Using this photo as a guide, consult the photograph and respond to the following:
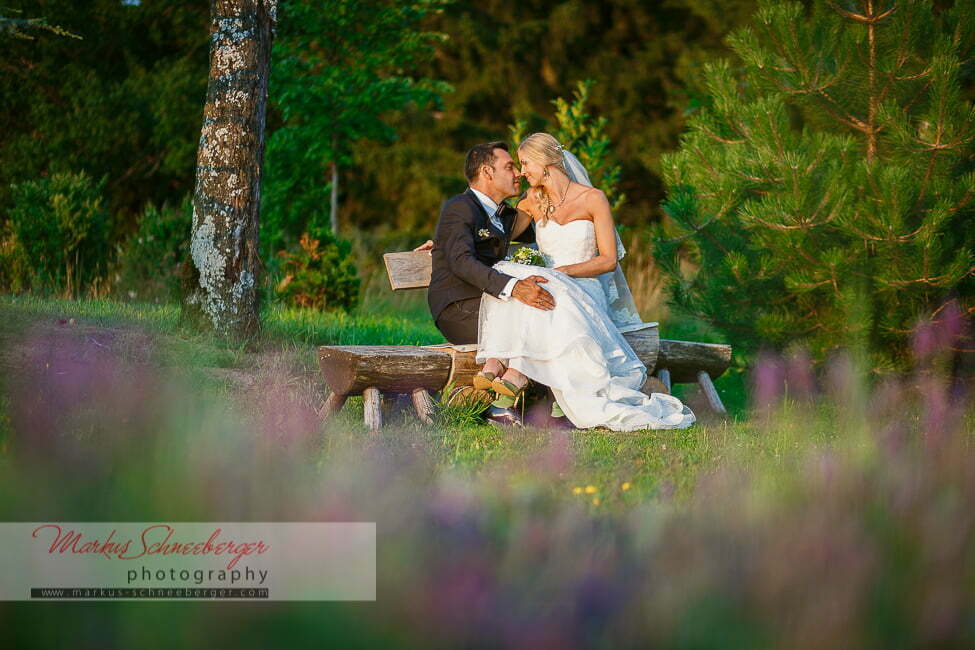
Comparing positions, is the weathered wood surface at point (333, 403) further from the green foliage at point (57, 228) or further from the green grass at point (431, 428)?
the green foliage at point (57, 228)

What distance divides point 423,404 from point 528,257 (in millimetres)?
1008

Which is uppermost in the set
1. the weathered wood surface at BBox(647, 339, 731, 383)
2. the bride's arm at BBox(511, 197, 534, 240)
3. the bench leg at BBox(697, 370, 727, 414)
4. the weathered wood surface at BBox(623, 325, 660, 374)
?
the bride's arm at BBox(511, 197, 534, 240)

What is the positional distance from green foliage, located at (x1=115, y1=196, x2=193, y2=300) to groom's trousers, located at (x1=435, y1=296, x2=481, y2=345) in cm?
416

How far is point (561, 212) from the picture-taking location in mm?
5684

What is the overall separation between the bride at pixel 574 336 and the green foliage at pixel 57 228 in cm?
531

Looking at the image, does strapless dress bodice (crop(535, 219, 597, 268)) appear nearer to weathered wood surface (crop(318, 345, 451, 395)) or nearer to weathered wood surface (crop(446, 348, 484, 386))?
weathered wood surface (crop(446, 348, 484, 386))

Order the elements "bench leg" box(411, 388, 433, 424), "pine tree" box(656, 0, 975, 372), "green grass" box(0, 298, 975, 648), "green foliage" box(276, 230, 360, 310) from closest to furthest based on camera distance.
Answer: "green grass" box(0, 298, 975, 648) < "bench leg" box(411, 388, 433, 424) < "pine tree" box(656, 0, 975, 372) < "green foliage" box(276, 230, 360, 310)

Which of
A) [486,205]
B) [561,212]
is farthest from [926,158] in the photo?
[486,205]

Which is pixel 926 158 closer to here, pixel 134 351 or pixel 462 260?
pixel 462 260

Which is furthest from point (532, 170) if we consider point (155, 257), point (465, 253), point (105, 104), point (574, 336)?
point (105, 104)

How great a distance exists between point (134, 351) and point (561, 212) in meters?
2.48

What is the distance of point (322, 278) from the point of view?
371 inches

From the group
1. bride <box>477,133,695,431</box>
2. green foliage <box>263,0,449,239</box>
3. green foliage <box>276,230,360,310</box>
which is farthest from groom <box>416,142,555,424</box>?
green foliage <box>263,0,449,239</box>

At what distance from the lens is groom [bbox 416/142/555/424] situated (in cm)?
516
